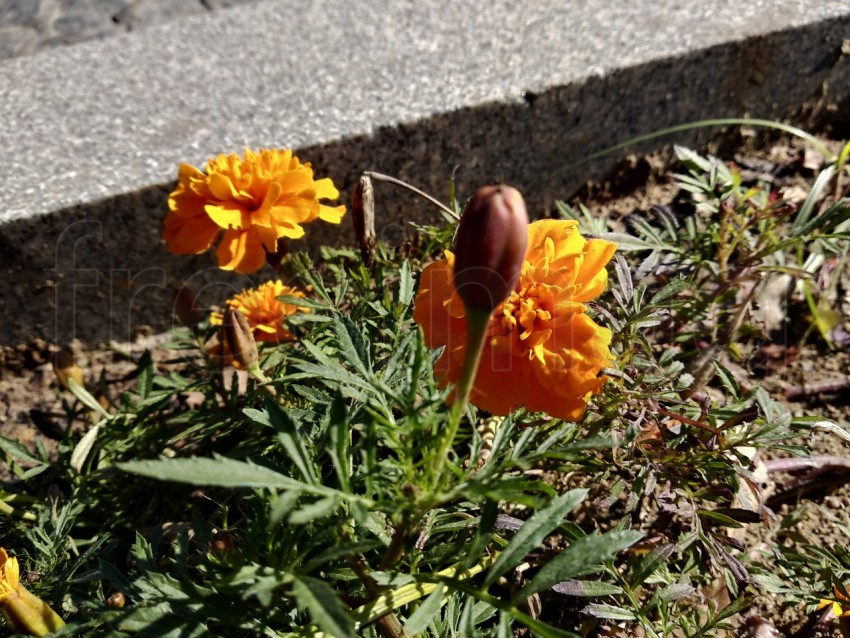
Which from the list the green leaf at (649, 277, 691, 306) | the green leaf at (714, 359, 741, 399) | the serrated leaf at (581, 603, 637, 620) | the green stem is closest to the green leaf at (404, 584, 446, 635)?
the green stem

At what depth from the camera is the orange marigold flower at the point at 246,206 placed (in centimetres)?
128

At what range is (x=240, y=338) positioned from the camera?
1.18 metres

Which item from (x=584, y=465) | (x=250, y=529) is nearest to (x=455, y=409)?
(x=250, y=529)

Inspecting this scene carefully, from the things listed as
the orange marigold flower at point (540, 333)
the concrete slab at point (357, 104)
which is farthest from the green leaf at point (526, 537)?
the concrete slab at point (357, 104)

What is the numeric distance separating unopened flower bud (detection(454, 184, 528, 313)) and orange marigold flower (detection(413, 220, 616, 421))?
237 millimetres

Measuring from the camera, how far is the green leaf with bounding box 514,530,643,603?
75 cm

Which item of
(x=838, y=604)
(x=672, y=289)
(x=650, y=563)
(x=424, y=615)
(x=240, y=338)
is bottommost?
(x=838, y=604)

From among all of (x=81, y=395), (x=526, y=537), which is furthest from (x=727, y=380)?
(x=81, y=395)

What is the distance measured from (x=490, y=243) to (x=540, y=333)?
305 millimetres

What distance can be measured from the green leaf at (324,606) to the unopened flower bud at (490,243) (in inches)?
12.7

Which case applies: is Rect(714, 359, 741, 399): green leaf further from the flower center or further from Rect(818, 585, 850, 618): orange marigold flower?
the flower center

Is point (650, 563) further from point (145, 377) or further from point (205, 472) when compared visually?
point (145, 377)

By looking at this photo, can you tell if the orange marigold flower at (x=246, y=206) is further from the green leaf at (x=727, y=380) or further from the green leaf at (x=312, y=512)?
the green leaf at (x=727, y=380)

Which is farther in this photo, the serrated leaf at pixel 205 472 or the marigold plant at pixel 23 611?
the marigold plant at pixel 23 611
